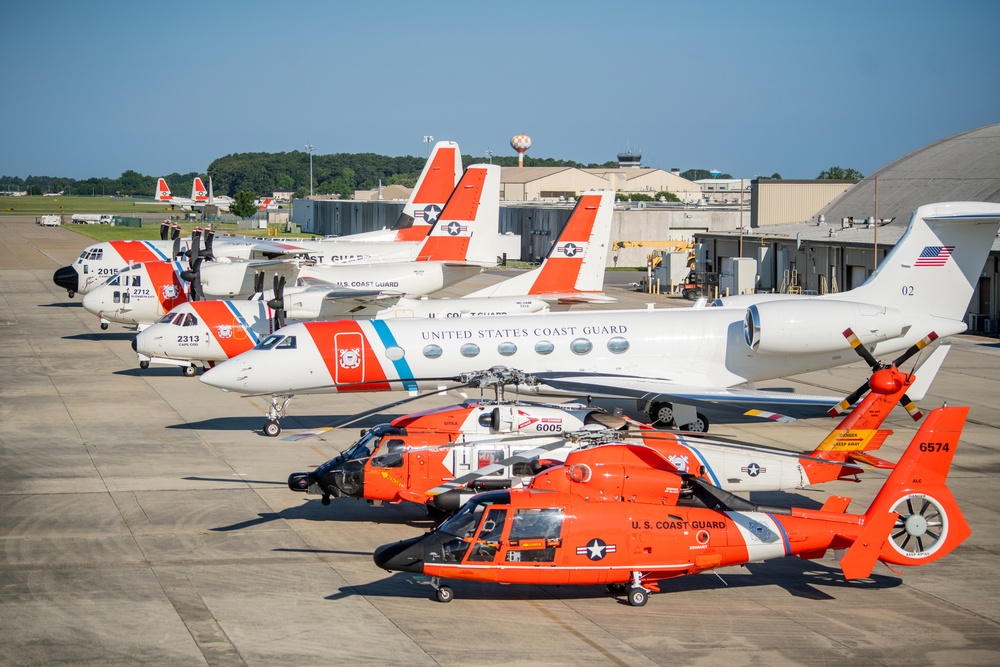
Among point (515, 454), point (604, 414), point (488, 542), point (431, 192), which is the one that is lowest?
point (488, 542)

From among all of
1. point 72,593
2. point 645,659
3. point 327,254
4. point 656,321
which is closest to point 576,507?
point 645,659

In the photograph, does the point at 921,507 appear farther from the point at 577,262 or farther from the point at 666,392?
the point at 577,262

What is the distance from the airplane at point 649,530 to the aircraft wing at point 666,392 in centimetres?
746

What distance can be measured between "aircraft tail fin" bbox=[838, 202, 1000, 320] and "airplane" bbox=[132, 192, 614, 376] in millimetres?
11500

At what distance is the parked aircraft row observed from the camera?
15.7m

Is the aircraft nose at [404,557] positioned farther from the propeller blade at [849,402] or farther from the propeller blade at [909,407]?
the propeller blade at [909,407]

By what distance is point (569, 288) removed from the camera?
3784 cm

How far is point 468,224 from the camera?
153 feet

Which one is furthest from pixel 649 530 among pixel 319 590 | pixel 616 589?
pixel 319 590

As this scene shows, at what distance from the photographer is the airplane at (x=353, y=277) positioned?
3788 centimetres

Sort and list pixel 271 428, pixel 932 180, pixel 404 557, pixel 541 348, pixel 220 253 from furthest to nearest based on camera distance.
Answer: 1. pixel 932 180
2. pixel 220 253
3. pixel 541 348
4. pixel 271 428
5. pixel 404 557

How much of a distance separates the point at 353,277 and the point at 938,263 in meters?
23.1

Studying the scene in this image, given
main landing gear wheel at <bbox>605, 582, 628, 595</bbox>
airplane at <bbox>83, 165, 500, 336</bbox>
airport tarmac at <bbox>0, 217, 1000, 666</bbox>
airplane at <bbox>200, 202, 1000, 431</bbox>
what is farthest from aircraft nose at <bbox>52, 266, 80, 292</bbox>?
main landing gear wheel at <bbox>605, 582, 628, 595</bbox>

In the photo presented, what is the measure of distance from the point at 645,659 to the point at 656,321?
1482 centimetres
